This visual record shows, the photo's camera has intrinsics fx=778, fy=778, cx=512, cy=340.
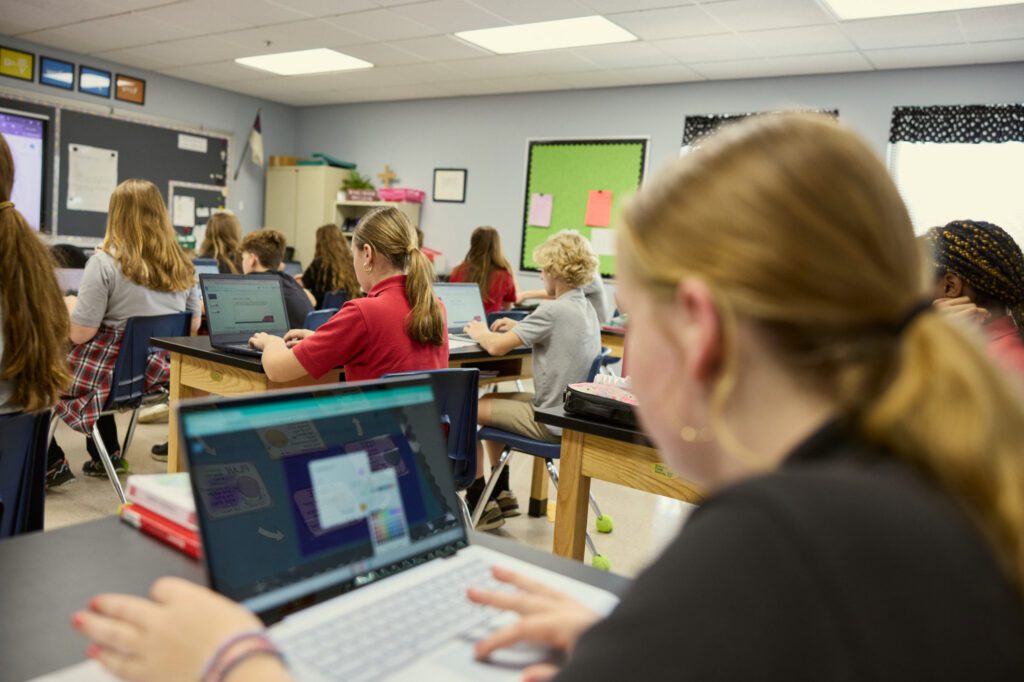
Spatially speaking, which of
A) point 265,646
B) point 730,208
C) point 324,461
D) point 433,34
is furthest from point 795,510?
point 433,34

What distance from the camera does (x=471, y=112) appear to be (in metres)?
7.49

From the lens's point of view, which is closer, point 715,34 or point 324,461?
point 324,461

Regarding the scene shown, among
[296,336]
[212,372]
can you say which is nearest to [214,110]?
[212,372]

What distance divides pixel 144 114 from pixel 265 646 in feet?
25.5

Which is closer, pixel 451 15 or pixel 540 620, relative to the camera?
pixel 540 620

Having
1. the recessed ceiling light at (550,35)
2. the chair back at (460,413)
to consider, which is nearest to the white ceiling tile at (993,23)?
the recessed ceiling light at (550,35)

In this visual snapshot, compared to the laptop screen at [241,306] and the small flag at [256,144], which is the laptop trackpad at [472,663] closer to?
the laptop screen at [241,306]

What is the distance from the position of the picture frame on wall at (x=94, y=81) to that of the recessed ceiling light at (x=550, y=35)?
3.63 m

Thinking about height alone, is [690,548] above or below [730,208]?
below

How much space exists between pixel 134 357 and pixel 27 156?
4600 millimetres

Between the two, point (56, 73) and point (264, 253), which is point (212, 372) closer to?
point (264, 253)

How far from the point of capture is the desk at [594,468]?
186cm

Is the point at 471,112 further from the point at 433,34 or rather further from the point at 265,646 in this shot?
the point at 265,646

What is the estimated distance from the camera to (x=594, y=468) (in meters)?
1.94
